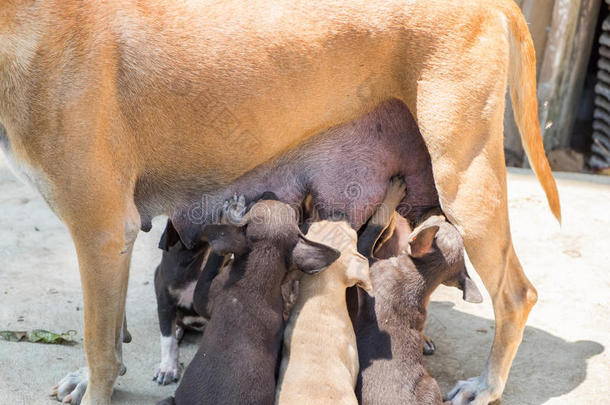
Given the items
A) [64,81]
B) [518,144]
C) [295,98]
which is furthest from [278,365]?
[518,144]

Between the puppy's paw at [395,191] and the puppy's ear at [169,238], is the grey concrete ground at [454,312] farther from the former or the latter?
the puppy's paw at [395,191]

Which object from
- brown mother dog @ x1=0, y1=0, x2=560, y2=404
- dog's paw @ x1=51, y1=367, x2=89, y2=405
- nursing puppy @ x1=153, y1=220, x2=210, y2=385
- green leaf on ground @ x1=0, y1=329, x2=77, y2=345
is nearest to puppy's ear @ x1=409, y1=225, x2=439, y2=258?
brown mother dog @ x1=0, y1=0, x2=560, y2=404

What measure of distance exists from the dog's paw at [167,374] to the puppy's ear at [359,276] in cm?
86

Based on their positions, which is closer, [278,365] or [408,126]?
[278,365]

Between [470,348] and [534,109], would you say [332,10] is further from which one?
[470,348]

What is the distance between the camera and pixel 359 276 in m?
2.94

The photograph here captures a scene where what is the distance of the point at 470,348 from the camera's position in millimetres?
3518

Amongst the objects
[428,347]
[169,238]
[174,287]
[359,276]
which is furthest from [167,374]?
[428,347]

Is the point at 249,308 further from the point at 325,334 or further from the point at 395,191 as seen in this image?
the point at 395,191

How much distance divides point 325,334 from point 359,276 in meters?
0.31

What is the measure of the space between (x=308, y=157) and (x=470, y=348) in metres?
1.22

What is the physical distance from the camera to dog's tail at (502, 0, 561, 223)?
9.71 ft

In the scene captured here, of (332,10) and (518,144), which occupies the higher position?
(332,10)

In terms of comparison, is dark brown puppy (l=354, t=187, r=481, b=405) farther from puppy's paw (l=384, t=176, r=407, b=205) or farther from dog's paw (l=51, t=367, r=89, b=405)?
dog's paw (l=51, t=367, r=89, b=405)
